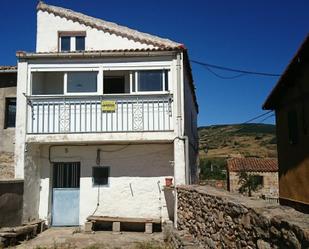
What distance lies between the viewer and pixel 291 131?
1166 cm

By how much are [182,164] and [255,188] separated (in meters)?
19.2

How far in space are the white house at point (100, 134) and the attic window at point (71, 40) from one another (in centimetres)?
183

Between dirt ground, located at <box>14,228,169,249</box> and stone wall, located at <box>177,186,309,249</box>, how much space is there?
6.30 ft

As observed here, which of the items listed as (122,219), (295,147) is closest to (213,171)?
(122,219)

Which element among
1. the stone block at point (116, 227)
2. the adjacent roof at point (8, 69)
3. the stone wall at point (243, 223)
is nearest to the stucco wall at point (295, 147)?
the stone wall at point (243, 223)

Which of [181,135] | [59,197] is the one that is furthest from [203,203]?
[59,197]

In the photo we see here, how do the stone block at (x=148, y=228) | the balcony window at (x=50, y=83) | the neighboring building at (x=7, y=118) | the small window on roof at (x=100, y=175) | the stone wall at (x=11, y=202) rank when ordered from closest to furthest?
the stone wall at (x=11, y=202), the stone block at (x=148, y=228), the small window on roof at (x=100, y=175), the neighboring building at (x=7, y=118), the balcony window at (x=50, y=83)

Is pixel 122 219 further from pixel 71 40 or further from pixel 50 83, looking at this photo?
pixel 71 40

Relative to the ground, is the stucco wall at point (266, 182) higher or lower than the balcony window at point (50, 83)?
lower

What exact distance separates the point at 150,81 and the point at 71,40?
447 centimetres

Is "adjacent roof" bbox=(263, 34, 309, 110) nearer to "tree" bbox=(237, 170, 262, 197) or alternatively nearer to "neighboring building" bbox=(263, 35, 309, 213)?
"neighboring building" bbox=(263, 35, 309, 213)

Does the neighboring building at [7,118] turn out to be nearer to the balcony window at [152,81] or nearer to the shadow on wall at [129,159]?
the shadow on wall at [129,159]

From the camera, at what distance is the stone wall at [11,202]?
40.8ft

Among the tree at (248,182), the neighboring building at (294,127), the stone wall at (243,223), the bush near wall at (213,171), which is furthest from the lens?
the bush near wall at (213,171)
